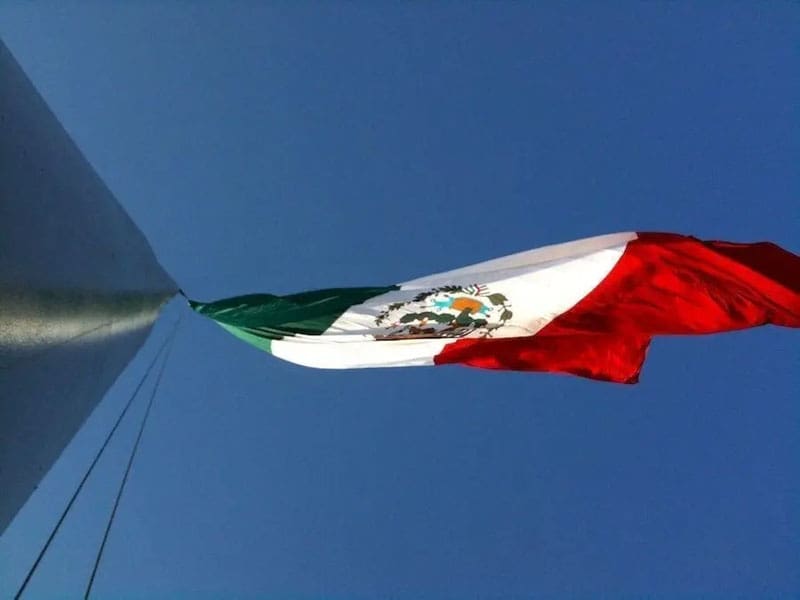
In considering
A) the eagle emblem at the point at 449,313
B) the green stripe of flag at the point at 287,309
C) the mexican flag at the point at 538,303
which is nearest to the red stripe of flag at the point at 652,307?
the mexican flag at the point at 538,303

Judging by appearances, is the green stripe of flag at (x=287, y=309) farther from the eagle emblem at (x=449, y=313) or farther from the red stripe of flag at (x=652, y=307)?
the red stripe of flag at (x=652, y=307)

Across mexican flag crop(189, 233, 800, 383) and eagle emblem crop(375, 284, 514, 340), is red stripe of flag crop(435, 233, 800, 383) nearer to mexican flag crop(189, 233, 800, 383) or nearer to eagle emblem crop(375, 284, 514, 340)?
mexican flag crop(189, 233, 800, 383)

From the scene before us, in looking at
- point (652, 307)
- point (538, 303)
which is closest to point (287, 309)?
point (538, 303)

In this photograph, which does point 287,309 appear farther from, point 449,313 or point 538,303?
point 538,303

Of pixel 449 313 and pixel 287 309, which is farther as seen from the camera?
pixel 449 313

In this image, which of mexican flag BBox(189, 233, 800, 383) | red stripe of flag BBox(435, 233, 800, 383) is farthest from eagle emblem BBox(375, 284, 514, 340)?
red stripe of flag BBox(435, 233, 800, 383)

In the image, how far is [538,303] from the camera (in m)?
9.28

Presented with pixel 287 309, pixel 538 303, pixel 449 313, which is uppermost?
pixel 538 303

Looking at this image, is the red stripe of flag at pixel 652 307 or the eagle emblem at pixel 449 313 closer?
the red stripe of flag at pixel 652 307

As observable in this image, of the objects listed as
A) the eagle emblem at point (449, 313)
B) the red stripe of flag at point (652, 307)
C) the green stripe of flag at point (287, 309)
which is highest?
the red stripe of flag at point (652, 307)

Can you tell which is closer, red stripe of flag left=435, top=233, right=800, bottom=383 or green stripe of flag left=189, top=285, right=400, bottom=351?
red stripe of flag left=435, top=233, right=800, bottom=383

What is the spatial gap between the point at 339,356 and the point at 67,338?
16.7ft

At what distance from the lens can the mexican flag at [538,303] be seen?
902cm

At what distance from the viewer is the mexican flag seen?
9016mm
